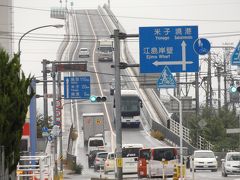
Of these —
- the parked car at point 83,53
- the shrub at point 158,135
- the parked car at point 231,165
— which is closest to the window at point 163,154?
the parked car at point 231,165

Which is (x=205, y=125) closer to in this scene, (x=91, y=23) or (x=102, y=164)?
(x=102, y=164)

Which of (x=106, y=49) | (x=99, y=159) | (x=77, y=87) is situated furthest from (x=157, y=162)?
(x=106, y=49)

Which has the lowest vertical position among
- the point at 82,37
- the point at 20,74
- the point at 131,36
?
the point at 20,74

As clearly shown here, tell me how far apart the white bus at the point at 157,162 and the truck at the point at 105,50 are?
6060 centimetres

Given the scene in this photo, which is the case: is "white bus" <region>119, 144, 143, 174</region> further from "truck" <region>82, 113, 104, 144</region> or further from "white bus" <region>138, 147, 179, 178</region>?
"truck" <region>82, 113, 104, 144</region>

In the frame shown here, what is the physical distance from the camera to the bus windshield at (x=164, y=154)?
44969 millimetres

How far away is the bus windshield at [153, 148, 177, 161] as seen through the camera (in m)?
45.0

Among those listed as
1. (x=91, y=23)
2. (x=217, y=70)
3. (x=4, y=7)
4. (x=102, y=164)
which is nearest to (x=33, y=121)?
(x=4, y=7)

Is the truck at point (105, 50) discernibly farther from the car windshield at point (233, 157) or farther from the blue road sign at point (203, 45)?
the blue road sign at point (203, 45)

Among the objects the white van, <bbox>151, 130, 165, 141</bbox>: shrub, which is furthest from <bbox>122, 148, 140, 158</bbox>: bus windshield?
<bbox>151, 130, 165, 141</bbox>: shrub

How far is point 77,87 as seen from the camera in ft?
196

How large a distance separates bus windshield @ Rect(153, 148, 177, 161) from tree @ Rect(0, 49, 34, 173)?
2428 cm

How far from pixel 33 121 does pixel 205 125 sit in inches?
1431

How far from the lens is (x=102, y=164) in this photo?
56969mm
